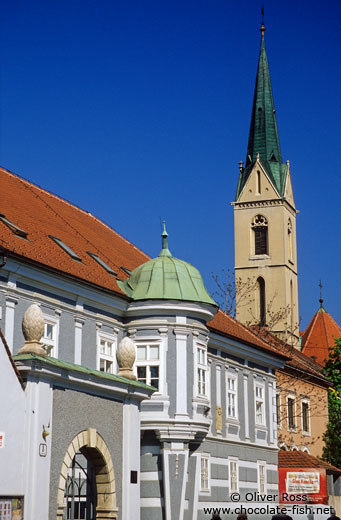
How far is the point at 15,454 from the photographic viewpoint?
629 inches

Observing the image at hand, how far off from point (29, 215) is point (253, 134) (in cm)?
6402

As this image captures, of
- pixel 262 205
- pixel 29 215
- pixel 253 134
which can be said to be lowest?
pixel 29 215

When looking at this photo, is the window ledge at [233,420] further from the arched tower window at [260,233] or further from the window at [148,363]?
the arched tower window at [260,233]

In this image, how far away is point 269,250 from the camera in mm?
87938

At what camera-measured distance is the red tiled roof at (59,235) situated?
25.8 metres

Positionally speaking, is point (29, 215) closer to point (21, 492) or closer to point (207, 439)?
point (207, 439)

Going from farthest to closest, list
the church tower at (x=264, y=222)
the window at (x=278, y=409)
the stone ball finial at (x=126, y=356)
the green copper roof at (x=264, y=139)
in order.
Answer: the green copper roof at (x=264, y=139) < the church tower at (x=264, y=222) < the window at (x=278, y=409) < the stone ball finial at (x=126, y=356)

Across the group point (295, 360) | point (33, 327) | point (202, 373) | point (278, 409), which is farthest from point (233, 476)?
point (33, 327)

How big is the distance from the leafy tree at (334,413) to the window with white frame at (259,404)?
46.4ft

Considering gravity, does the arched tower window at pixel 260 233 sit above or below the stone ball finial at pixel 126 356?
above

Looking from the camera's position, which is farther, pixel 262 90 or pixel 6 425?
pixel 262 90

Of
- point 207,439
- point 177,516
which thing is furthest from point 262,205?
point 177,516

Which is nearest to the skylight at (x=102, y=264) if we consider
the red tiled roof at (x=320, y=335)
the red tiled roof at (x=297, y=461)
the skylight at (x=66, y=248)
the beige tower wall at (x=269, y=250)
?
the skylight at (x=66, y=248)

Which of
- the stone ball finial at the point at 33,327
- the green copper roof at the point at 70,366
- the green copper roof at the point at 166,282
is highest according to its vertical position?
the green copper roof at the point at 166,282
